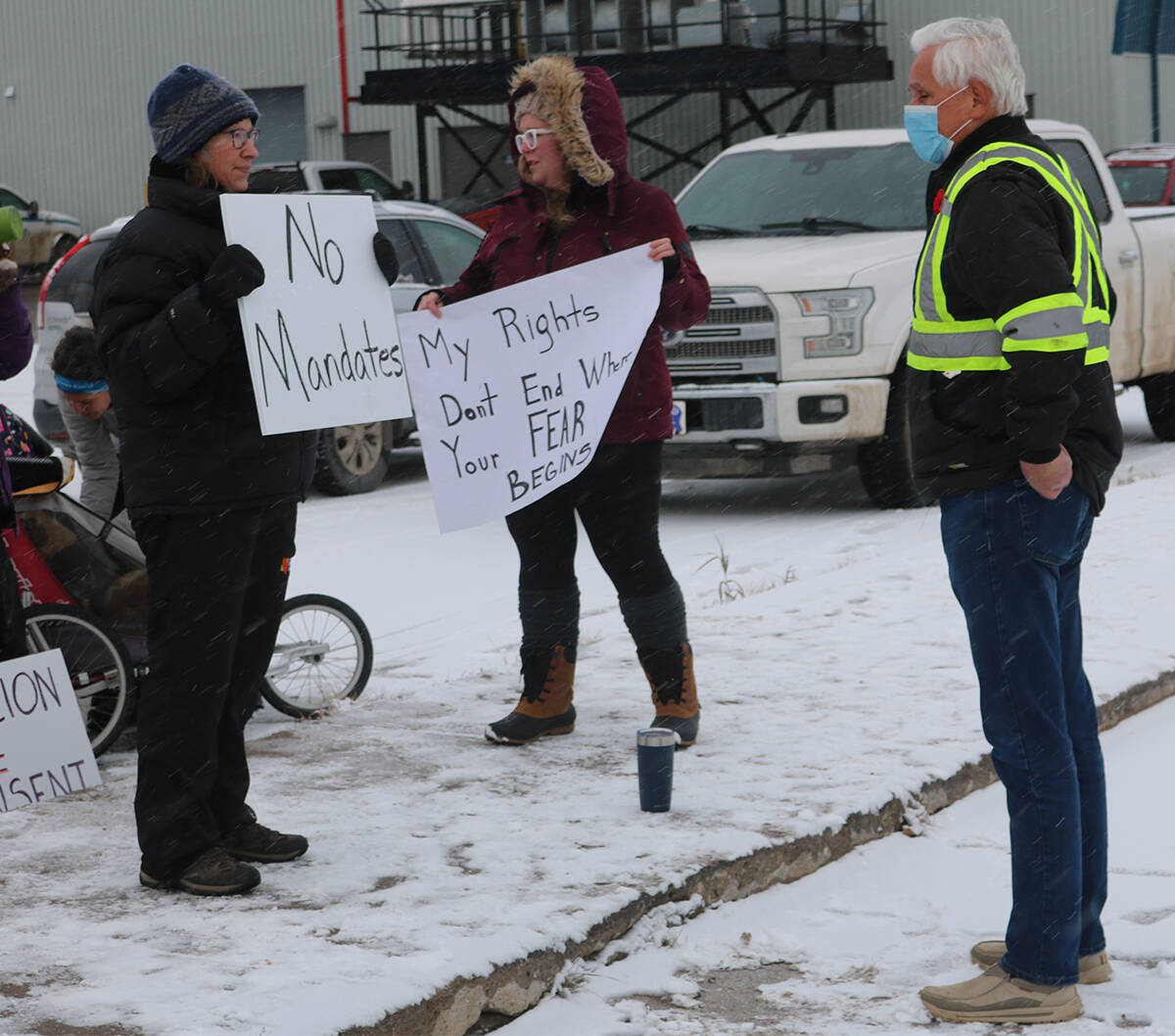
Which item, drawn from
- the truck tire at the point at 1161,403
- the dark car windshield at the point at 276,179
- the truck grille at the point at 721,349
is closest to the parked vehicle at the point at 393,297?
the dark car windshield at the point at 276,179

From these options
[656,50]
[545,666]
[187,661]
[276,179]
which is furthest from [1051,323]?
[656,50]

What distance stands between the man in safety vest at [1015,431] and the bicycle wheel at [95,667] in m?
3.00

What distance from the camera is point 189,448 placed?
→ 163 inches

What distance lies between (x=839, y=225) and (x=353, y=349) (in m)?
6.79

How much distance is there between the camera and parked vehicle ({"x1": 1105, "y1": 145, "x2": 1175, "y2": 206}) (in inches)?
876

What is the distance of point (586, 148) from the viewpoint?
16.9ft

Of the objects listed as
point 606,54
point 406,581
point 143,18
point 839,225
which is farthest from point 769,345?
point 143,18

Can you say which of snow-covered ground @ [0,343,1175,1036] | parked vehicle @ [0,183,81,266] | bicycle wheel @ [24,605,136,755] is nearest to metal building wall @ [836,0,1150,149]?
parked vehicle @ [0,183,81,266]

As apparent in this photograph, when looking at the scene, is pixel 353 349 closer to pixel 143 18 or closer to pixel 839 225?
pixel 839 225

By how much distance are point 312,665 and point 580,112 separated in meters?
2.40

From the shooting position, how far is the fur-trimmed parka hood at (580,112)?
5141 millimetres

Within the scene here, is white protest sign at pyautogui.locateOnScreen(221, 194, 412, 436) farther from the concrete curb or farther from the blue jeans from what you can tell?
the blue jeans

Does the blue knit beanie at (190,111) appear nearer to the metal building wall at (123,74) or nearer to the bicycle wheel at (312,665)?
the bicycle wheel at (312,665)

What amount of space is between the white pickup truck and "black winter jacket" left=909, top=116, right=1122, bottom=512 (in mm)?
6119
